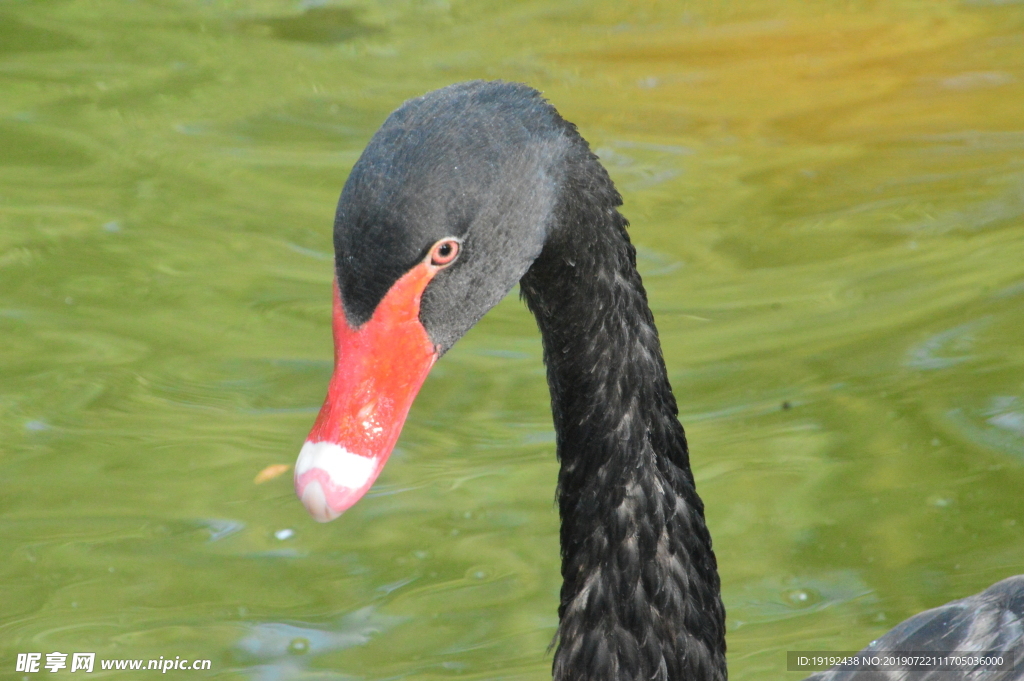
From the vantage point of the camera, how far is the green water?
3.55 m

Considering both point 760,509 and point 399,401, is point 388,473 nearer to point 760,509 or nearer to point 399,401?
point 760,509

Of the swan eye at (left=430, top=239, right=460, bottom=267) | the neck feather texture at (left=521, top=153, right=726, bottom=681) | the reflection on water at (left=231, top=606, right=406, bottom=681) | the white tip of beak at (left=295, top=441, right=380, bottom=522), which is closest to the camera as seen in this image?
the white tip of beak at (left=295, top=441, right=380, bottom=522)

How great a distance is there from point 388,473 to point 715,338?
1.26m

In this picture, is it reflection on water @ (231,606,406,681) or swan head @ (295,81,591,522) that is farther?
reflection on water @ (231,606,406,681)

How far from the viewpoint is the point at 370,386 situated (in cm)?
228

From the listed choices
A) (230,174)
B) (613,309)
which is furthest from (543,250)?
(230,174)

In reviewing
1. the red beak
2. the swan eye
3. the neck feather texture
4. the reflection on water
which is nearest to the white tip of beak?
the red beak

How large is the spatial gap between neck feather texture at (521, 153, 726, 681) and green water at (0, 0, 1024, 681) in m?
0.64

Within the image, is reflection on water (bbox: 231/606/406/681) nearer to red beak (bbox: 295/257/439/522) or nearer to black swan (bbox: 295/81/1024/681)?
black swan (bbox: 295/81/1024/681)

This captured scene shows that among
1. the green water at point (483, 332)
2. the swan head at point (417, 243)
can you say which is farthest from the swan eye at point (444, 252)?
the green water at point (483, 332)

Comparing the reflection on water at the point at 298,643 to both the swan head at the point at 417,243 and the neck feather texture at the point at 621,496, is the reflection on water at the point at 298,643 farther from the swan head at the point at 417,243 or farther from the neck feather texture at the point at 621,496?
the swan head at the point at 417,243

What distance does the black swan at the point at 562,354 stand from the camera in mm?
2221

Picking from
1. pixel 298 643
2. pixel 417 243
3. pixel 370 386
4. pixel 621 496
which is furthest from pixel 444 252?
pixel 298 643

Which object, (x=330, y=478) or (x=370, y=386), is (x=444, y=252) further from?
(x=330, y=478)
